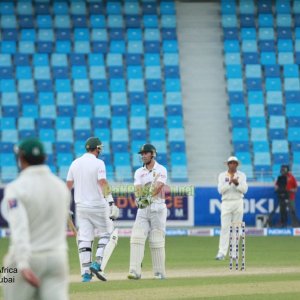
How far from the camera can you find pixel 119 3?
39406 mm

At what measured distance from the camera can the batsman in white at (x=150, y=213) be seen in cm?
1678

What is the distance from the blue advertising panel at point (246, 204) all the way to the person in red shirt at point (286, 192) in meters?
0.32

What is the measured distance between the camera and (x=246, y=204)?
32.3 metres

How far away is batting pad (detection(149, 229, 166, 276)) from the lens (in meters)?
16.9

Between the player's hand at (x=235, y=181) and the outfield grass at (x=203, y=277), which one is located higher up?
the player's hand at (x=235, y=181)

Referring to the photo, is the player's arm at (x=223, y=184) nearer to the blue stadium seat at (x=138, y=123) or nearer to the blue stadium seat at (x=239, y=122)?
the blue stadium seat at (x=138, y=123)

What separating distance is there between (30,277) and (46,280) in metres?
0.16

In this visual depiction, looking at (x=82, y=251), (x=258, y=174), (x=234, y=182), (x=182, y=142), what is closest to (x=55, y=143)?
(x=182, y=142)

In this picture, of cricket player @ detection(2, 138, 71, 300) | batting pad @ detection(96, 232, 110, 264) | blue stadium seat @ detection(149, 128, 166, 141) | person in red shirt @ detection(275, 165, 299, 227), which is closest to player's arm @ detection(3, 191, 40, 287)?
cricket player @ detection(2, 138, 71, 300)

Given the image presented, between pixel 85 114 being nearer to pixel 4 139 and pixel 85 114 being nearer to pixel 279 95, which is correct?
pixel 4 139

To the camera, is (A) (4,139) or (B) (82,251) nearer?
(B) (82,251)

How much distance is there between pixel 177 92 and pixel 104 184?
20.8 meters

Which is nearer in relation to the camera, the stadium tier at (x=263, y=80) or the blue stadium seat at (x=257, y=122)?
the stadium tier at (x=263, y=80)

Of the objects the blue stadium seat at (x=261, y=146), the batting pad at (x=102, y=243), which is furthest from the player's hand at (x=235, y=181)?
the blue stadium seat at (x=261, y=146)
